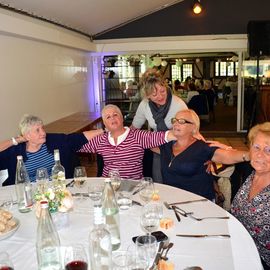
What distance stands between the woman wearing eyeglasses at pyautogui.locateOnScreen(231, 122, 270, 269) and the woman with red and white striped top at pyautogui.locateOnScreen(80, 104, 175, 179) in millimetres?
862

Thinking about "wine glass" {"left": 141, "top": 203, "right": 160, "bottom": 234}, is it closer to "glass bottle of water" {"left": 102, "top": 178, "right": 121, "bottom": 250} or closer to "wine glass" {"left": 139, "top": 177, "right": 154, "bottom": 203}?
"glass bottle of water" {"left": 102, "top": 178, "right": 121, "bottom": 250}

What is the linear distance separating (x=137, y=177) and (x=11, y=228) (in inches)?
52.8

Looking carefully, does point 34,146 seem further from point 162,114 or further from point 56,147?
point 162,114

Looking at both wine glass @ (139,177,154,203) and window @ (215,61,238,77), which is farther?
window @ (215,61,238,77)

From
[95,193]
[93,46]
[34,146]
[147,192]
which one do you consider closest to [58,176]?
[95,193]

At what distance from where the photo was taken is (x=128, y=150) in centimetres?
280

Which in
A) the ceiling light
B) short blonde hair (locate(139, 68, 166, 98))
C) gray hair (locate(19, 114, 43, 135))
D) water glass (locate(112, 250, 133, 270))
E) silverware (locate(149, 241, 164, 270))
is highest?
the ceiling light

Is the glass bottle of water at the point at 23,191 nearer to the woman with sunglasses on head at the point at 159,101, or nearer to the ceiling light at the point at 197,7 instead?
the woman with sunglasses on head at the point at 159,101

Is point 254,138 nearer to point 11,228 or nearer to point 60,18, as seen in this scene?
point 11,228

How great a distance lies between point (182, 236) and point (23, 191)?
1.01 meters

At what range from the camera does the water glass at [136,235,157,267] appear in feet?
4.22

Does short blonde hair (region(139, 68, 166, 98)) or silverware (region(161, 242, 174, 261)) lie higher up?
short blonde hair (region(139, 68, 166, 98))

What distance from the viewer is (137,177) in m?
2.84

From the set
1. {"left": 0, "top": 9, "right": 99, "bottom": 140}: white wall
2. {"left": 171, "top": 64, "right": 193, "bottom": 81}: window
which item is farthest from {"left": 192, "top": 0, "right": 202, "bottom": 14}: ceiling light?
{"left": 171, "top": 64, "right": 193, "bottom": 81}: window
